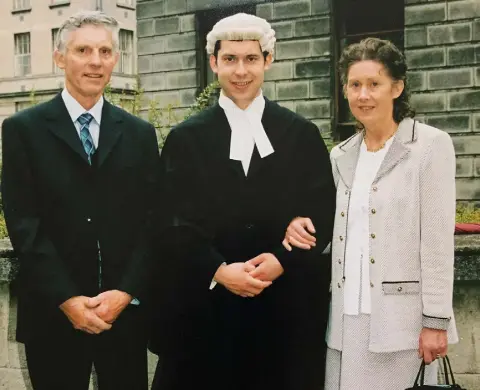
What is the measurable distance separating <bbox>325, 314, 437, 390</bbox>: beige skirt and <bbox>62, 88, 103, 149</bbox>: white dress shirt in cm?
133

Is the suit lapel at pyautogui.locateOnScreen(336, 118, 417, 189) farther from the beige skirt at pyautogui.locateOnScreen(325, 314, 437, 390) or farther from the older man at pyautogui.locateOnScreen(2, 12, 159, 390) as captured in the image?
the older man at pyautogui.locateOnScreen(2, 12, 159, 390)

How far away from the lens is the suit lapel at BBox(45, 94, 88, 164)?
9.84 ft

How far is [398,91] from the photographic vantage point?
10.2 feet

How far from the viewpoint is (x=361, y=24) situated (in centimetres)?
1003

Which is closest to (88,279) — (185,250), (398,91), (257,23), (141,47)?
(185,250)

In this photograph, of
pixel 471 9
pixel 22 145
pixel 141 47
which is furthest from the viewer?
pixel 141 47

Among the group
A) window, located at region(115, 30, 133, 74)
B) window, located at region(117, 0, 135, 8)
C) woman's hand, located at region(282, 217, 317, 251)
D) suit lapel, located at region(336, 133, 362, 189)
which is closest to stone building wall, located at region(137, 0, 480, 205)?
suit lapel, located at region(336, 133, 362, 189)

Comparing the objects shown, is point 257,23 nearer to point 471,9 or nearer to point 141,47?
point 471,9

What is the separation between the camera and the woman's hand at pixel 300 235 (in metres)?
3.01

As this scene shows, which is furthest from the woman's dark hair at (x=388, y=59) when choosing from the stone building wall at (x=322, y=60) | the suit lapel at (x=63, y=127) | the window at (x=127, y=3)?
the window at (x=127, y=3)

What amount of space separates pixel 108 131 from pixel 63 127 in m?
0.19

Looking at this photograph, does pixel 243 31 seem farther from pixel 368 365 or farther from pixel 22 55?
pixel 22 55

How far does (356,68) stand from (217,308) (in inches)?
47.0

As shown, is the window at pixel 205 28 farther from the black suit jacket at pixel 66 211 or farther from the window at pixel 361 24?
the black suit jacket at pixel 66 211
